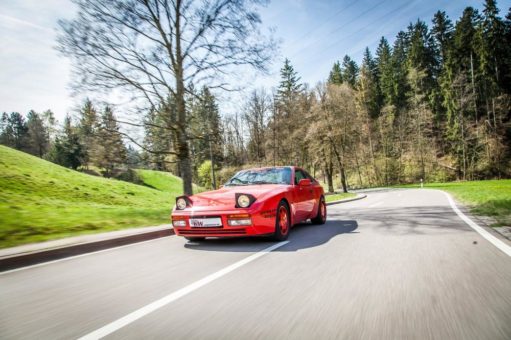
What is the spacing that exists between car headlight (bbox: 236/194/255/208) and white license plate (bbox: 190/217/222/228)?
385mm

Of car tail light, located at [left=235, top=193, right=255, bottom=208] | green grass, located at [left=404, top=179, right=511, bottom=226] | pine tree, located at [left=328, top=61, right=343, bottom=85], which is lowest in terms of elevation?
green grass, located at [left=404, top=179, right=511, bottom=226]

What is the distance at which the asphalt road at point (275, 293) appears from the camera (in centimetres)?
219

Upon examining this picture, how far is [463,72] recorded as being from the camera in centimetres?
4322

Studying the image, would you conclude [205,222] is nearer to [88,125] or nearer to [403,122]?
[88,125]

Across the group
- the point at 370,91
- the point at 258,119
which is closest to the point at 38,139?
the point at 258,119

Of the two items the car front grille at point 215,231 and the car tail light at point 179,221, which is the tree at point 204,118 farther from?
the car front grille at point 215,231

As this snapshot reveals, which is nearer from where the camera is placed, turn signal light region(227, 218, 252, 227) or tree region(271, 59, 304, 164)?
turn signal light region(227, 218, 252, 227)

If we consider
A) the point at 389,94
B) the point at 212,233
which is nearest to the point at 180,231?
the point at 212,233

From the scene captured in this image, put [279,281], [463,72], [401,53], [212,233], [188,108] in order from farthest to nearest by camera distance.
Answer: [401,53] < [463,72] < [188,108] < [212,233] < [279,281]

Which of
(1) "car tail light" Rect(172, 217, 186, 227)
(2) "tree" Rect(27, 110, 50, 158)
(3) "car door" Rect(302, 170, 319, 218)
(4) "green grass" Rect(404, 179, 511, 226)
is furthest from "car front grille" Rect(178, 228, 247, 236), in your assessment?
(2) "tree" Rect(27, 110, 50, 158)

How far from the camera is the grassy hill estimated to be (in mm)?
7461

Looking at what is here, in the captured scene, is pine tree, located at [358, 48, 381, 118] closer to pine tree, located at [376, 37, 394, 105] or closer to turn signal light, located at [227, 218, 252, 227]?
pine tree, located at [376, 37, 394, 105]

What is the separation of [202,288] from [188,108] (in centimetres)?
1023

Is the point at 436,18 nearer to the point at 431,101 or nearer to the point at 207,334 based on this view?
the point at 431,101
